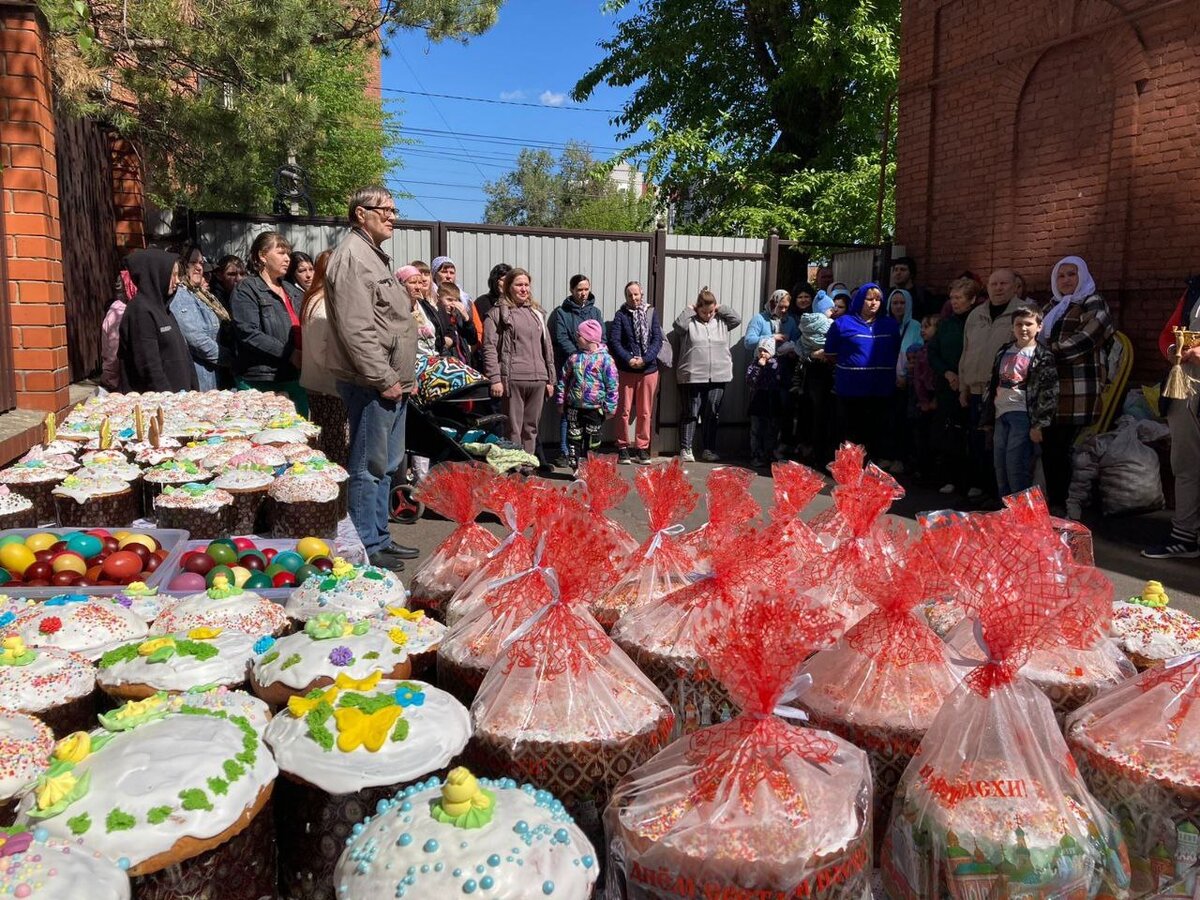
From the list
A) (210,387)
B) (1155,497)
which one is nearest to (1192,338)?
(1155,497)

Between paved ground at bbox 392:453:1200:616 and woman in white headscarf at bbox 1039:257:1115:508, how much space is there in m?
0.90

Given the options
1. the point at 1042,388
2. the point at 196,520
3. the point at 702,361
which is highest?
the point at 702,361

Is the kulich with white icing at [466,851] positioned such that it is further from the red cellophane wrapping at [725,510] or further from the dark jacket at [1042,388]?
the dark jacket at [1042,388]

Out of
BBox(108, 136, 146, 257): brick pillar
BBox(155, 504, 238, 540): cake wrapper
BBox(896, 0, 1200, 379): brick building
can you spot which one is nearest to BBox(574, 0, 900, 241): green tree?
BBox(896, 0, 1200, 379): brick building

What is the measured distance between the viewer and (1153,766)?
63.1 inches

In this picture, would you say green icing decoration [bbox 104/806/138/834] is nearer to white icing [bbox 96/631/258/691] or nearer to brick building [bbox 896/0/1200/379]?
white icing [bbox 96/631/258/691]

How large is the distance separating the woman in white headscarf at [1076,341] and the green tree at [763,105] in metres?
9.52

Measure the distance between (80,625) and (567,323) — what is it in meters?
7.10

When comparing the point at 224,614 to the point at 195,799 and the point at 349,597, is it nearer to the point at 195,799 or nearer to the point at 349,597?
the point at 349,597

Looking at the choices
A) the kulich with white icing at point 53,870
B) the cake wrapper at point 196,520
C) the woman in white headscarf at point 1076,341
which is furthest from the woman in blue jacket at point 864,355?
the kulich with white icing at point 53,870

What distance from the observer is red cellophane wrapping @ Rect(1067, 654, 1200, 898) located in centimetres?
156

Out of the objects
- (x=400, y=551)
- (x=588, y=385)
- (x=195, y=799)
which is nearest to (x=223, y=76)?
(x=588, y=385)

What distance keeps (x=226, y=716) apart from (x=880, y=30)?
1773 centimetres

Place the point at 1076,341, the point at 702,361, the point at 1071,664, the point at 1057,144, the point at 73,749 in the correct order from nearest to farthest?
the point at 73,749, the point at 1071,664, the point at 1076,341, the point at 1057,144, the point at 702,361
